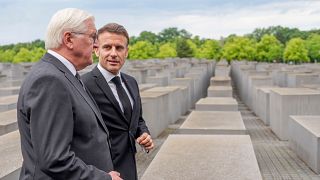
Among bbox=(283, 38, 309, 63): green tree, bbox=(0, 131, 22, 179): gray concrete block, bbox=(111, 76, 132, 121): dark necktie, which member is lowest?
bbox=(283, 38, 309, 63): green tree

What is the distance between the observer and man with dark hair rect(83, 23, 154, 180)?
360cm

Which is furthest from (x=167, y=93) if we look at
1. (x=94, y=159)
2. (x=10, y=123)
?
(x=94, y=159)

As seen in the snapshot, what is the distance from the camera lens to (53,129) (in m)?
2.38

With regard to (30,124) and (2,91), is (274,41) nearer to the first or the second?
(2,91)

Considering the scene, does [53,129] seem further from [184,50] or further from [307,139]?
[184,50]

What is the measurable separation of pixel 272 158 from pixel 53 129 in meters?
9.01

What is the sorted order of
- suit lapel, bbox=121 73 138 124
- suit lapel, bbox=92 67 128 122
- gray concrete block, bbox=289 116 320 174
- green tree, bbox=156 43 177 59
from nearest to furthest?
suit lapel, bbox=92 67 128 122, suit lapel, bbox=121 73 138 124, gray concrete block, bbox=289 116 320 174, green tree, bbox=156 43 177 59

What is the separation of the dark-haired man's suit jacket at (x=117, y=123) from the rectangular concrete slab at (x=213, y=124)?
518 centimetres

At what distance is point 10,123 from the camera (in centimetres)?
890

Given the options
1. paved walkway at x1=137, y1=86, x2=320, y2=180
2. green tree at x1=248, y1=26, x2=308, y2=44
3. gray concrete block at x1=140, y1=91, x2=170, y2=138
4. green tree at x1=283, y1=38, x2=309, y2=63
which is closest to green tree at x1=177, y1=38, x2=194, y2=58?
green tree at x1=248, y1=26, x2=308, y2=44

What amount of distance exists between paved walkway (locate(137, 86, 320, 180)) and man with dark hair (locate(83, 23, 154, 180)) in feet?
18.1

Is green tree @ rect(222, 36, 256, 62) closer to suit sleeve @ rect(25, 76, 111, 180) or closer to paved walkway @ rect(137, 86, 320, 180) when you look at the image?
paved walkway @ rect(137, 86, 320, 180)

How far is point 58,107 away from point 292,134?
31.0 ft

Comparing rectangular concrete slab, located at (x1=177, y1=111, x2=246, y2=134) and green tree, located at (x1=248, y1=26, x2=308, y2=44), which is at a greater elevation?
green tree, located at (x1=248, y1=26, x2=308, y2=44)
